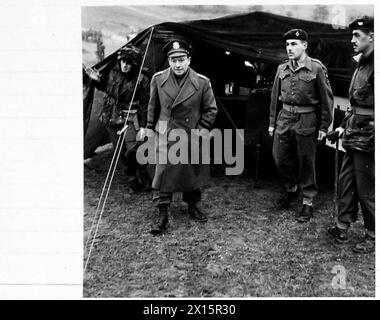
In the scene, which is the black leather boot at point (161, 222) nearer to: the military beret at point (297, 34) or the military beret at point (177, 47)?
the military beret at point (177, 47)

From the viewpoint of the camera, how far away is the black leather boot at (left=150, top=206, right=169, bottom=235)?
2451 millimetres

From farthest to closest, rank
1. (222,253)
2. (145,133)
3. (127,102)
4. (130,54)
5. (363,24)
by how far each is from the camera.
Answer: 1. (127,102)
2. (130,54)
3. (145,133)
4. (222,253)
5. (363,24)

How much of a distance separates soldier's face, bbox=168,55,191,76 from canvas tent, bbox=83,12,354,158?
243 mm

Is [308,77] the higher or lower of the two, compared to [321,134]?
higher

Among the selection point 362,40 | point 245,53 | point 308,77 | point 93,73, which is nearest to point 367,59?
point 362,40

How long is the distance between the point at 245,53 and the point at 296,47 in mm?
328

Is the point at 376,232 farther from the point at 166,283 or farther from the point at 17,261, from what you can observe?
the point at 17,261

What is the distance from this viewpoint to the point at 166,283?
7.11 feet

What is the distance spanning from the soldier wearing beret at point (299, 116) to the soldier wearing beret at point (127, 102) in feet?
2.50

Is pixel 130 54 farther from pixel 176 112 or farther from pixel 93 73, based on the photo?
pixel 176 112

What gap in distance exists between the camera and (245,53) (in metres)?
2.62

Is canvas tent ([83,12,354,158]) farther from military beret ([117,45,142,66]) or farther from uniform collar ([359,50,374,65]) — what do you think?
uniform collar ([359,50,374,65])
